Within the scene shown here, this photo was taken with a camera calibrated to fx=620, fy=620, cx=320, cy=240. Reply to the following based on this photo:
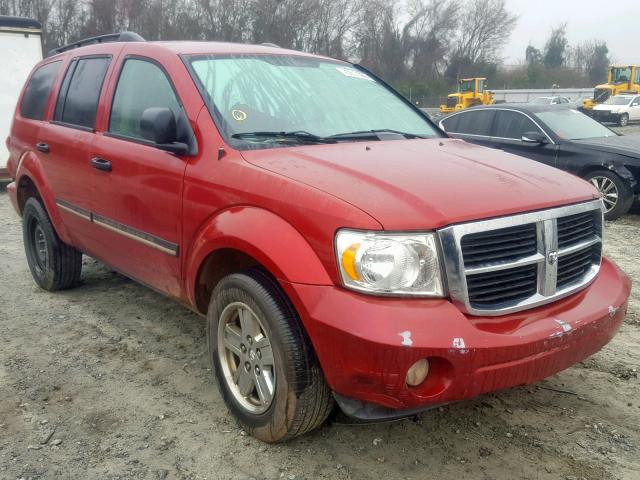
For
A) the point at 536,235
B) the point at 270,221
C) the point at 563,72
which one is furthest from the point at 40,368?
the point at 563,72

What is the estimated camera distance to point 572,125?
8.93 meters

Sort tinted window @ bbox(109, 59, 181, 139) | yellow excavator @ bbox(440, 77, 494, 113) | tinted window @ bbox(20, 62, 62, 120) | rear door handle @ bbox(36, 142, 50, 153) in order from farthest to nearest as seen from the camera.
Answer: yellow excavator @ bbox(440, 77, 494, 113) < tinted window @ bbox(20, 62, 62, 120) < rear door handle @ bbox(36, 142, 50, 153) < tinted window @ bbox(109, 59, 181, 139)

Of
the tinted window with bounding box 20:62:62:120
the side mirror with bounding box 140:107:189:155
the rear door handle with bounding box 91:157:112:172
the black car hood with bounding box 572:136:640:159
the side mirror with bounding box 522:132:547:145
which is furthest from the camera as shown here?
the side mirror with bounding box 522:132:547:145

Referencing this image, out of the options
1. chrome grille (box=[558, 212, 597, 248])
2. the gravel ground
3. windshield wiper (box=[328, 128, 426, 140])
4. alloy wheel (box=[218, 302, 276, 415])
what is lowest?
the gravel ground

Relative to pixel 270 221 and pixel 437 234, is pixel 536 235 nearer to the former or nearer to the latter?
pixel 437 234

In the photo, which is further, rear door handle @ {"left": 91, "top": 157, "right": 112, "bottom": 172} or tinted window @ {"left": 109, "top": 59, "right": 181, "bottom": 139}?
rear door handle @ {"left": 91, "top": 157, "right": 112, "bottom": 172}

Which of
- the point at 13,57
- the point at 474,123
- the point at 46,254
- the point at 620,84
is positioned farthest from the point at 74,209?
the point at 620,84

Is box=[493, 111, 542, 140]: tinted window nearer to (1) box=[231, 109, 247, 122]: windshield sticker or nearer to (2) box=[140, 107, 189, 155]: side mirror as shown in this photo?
(1) box=[231, 109, 247, 122]: windshield sticker

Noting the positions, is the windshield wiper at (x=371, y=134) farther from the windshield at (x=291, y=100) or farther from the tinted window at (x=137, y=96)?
the tinted window at (x=137, y=96)

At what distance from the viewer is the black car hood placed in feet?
26.7

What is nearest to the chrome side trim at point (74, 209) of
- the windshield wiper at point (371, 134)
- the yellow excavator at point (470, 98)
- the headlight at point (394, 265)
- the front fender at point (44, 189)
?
the front fender at point (44, 189)

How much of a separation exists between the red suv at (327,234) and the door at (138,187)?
1 cm

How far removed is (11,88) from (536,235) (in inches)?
418

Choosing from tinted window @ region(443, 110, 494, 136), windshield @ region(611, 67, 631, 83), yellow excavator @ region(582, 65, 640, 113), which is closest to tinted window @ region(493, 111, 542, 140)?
tinted window @ region(443, 110, 494, 136)
